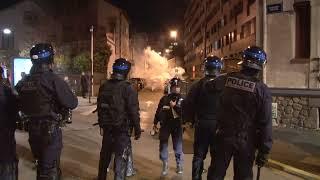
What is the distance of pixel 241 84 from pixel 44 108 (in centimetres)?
234

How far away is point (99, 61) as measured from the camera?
44594mm

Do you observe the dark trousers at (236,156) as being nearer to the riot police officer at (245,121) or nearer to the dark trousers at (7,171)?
the riot police officer at (245,121)

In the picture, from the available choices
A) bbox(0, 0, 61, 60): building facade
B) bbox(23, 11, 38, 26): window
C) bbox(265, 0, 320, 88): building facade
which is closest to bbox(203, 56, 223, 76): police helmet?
bbox(265, 0, 320, 88): building facade

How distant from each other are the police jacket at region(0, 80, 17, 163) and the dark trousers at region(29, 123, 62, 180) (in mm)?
310

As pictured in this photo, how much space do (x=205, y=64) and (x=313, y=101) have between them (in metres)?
9.08

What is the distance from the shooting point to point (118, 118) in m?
7.03

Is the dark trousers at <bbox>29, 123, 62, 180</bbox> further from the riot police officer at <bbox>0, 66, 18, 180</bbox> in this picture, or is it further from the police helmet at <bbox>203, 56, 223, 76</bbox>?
the police helmet at <bbox>203, 56, 223, 76</bbox>

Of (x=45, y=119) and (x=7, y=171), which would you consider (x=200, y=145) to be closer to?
(x=45, y=119)

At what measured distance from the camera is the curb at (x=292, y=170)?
8892mm

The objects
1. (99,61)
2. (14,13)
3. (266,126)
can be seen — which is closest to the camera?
(266,126)

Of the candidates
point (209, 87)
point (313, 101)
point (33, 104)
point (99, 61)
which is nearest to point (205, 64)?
point (209, 87)

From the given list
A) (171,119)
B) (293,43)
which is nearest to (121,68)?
(171,119)

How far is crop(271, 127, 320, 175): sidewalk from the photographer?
33.6ft

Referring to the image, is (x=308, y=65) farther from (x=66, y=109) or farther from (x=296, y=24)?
(x=66, y=109)
